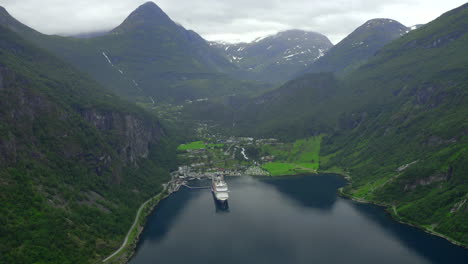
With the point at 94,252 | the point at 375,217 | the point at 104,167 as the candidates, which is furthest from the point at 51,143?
the point at 375,217

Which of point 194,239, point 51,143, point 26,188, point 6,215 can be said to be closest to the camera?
point 6,215

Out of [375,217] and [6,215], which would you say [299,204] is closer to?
[375,217]

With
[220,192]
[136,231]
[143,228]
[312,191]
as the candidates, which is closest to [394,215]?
[312,191]

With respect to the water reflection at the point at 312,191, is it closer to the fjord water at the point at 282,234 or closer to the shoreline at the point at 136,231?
the fjord water at the point at 282,234

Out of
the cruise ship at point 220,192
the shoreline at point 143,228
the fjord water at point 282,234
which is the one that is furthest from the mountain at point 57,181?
the cruise ship at point 220,192

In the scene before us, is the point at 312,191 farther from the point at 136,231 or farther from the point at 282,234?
the point at 136,231

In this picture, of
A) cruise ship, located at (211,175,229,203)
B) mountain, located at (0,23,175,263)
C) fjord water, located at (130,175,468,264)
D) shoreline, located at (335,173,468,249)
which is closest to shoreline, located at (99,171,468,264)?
shoreline, located at (335,173,468,249)
